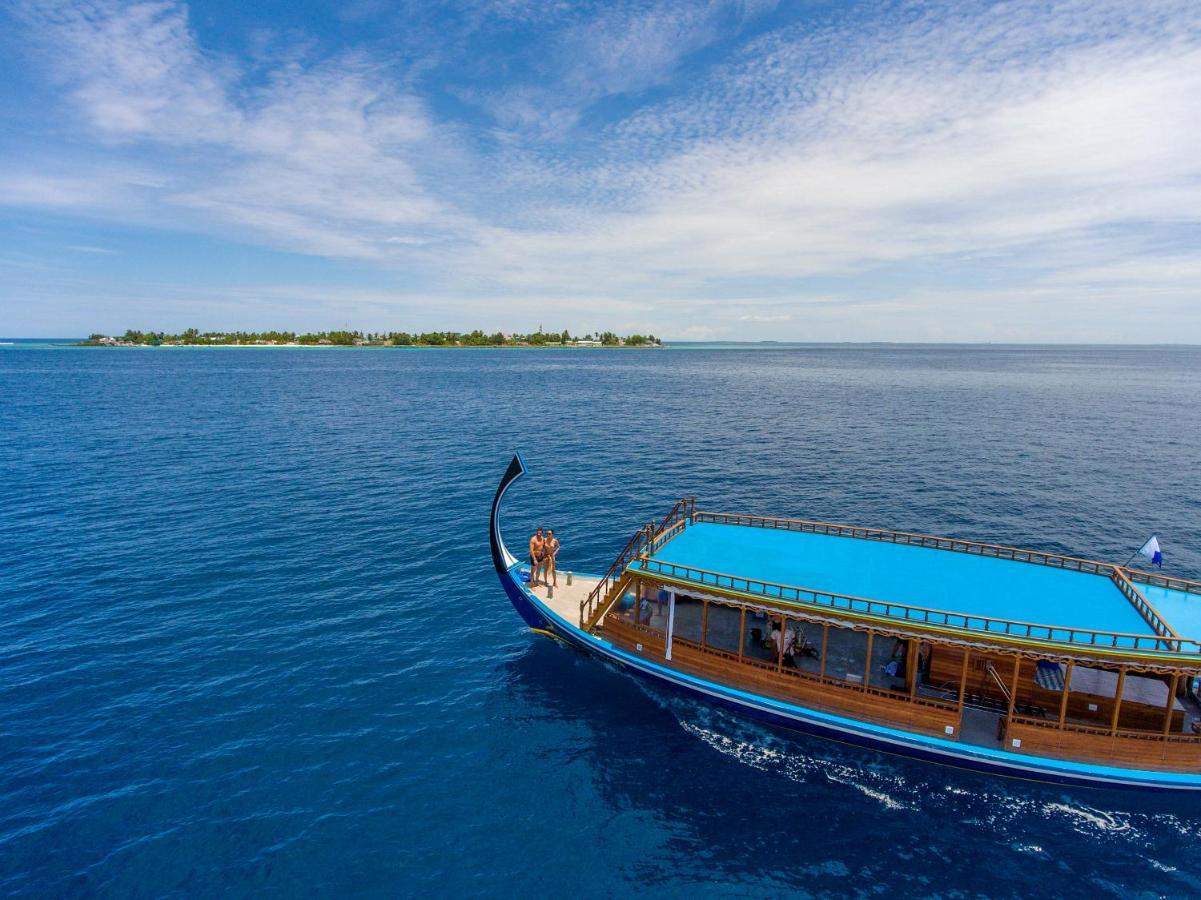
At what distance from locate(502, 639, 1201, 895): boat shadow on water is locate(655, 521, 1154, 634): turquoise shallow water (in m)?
4.99

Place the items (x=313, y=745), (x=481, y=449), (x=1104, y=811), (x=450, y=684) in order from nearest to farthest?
(x=1104, y=811) < (x=313, y=745) < (x=450, y=684) < (x=481, y=449)

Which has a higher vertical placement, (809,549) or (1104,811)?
(809,549)

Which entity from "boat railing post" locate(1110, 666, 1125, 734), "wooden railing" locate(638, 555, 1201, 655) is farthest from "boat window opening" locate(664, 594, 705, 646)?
"boat railing post" locate(1110, 666, 1125, 734)

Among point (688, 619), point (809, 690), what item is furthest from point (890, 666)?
point (688, 619)

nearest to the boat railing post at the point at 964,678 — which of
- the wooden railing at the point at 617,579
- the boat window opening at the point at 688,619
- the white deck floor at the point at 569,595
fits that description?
the boat window opening at the point at 688,619

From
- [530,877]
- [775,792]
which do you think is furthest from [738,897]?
[530,877]

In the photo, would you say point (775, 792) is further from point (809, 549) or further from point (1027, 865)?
point (809, 549)

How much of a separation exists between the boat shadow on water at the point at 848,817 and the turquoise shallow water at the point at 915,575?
16.4 feet

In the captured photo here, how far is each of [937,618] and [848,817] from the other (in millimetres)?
6100

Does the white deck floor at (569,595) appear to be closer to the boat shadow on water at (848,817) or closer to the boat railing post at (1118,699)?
the boat shadow on water at (848,817)

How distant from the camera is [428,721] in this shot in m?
20.6

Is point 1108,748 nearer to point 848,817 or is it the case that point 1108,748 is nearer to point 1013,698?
point 1013,698

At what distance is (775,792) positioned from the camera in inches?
704

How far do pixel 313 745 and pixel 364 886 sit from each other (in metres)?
5.75
